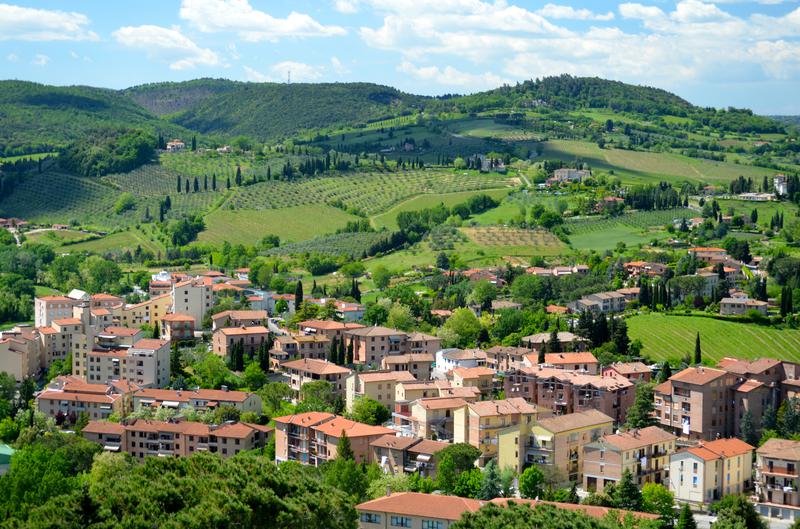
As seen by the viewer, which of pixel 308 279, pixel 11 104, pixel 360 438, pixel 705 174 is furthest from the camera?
pixel 11 104

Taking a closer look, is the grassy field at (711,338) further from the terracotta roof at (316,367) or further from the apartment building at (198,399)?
the apartment building at (198,399)

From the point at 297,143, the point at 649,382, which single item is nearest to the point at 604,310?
the point at 649,382

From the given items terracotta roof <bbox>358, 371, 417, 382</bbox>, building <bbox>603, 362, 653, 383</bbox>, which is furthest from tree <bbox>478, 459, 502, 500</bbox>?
building <bbox>603, 362, 653, 383</bbox>

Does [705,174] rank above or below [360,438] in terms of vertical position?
above

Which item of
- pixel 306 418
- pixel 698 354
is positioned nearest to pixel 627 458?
pixel 306 418

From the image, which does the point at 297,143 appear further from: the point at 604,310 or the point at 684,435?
the point at 684,435

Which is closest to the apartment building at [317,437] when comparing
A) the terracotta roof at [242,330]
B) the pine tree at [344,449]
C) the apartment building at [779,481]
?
the pine tree at [344,449]

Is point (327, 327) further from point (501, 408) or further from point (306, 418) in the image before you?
point (501, 408)
